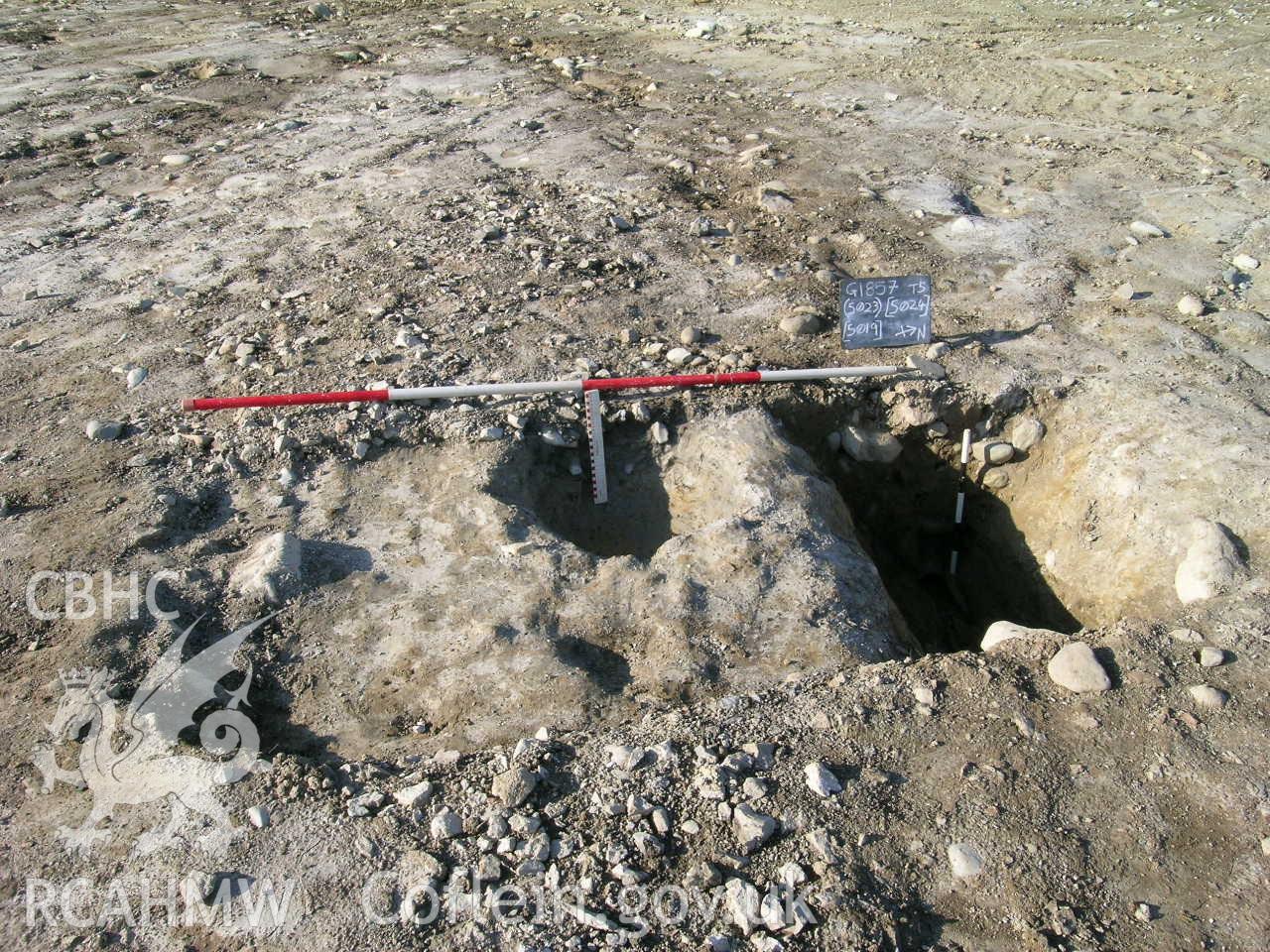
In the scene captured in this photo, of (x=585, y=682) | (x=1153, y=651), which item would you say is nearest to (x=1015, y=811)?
(x=1153, y=651)

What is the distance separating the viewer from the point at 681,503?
13.0 ft

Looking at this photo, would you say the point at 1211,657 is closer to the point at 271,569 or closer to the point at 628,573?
the point at 628,573

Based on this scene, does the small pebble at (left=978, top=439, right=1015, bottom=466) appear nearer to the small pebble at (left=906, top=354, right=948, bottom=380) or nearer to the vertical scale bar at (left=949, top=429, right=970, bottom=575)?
the vertical scale bar at (left=949, top=429, right=970, bottom=575)

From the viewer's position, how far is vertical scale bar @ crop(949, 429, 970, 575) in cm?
428

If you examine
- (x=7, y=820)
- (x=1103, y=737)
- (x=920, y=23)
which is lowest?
(x=7, y=820)

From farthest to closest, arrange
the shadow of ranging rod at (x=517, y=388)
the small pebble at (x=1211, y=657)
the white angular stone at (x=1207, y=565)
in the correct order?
the shadow of ranging rod at (x=517, y=388) → the white angular stone at (x=1207, y=565) → the small pebble at (x=1211, y=657)

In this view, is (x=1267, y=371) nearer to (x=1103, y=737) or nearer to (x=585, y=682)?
(x=1103, y=737)

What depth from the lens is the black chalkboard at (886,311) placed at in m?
4.31

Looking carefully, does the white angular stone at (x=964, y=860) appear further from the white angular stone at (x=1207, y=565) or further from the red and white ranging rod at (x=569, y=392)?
the red and white ranging rod at (x=569, y=392)

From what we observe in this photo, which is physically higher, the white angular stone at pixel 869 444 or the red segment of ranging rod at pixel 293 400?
the red segment of ranging rod at pixel 293 400

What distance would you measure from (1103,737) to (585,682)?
1.59 meters

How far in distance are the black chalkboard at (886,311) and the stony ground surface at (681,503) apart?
0.43 feet

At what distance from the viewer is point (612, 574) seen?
3393 mm

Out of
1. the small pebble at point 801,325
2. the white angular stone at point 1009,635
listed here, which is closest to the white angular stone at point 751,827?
the white angular stone at point 1009,635
